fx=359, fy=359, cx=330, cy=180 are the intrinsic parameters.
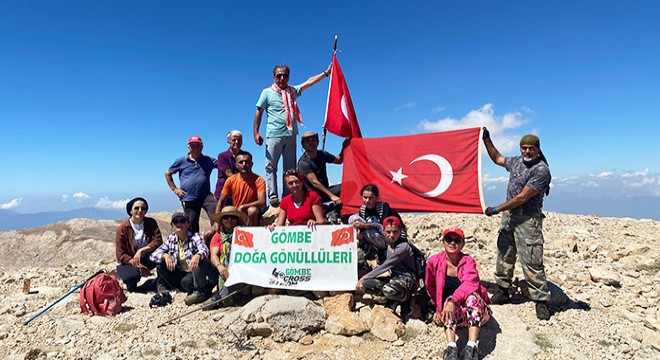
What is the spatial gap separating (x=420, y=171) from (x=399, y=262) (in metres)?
3.38

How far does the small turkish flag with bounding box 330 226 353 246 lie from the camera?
6354 mm

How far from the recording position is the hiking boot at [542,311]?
5.77m

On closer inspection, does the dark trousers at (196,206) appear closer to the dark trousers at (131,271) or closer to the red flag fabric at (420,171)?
the dark trousers at (131,271)

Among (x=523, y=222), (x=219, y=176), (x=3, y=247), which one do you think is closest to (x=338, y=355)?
(x=523, y=222)

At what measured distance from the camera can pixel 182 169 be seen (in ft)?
27.5

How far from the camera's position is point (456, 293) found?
16.0 feet

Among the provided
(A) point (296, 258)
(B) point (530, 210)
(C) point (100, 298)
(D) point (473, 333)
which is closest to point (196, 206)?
(C) point (100, 298)

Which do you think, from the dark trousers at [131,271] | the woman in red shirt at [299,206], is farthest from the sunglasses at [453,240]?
the dark trousers at [131,271]

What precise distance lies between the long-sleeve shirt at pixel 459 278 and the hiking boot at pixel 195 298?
412 centimetres

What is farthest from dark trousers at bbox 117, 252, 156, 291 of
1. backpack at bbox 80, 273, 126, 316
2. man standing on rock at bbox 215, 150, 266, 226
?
man standing on rock at bbox 215, 150, 266, 226

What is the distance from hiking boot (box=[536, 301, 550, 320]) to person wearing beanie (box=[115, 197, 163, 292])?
7.11 meters

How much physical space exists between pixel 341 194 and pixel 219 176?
9.62 feet

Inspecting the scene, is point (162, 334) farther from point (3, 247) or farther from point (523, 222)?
point (3, 247)

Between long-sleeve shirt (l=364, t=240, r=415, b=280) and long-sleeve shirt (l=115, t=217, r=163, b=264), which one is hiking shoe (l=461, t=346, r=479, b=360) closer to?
long-sleeve shirt (l=364, t=240, r=415, b=280)
